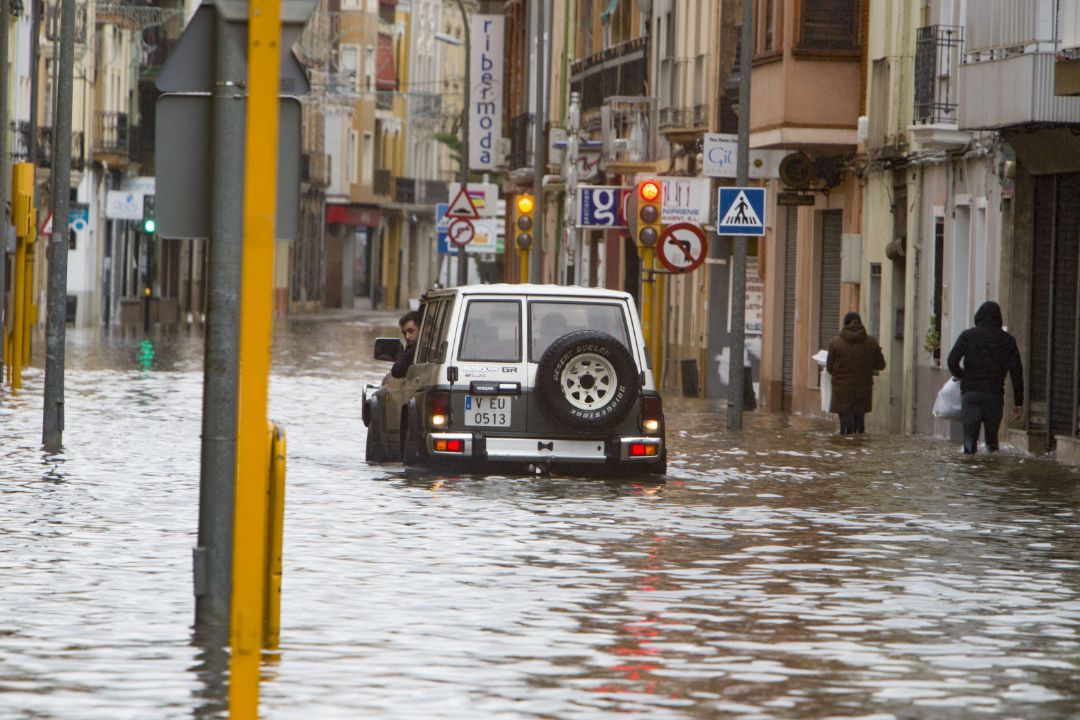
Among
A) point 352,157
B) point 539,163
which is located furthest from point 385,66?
point 539,163

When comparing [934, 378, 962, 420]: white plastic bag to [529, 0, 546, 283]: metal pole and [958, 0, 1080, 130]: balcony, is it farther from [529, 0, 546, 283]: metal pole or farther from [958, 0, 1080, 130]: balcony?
[529, 0, 546, 283]: metal pole

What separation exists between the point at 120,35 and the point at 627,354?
64409mm

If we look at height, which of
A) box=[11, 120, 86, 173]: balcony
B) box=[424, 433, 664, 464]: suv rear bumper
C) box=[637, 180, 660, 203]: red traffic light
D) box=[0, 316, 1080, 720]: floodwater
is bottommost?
box=[0, 316, 1080, 720]: floodwater

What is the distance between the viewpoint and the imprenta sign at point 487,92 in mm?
77188

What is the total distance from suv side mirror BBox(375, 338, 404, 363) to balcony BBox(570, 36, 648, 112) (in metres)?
31.0

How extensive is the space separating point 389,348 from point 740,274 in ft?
32.6

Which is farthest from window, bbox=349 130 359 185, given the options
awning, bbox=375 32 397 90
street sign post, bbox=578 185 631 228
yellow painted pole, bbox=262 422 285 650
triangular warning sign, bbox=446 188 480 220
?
yellow painted pole, bbox=262 422 285 650

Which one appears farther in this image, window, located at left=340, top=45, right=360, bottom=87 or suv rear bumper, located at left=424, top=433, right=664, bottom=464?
window, located at left=340, top=45, right=360, bottom=87

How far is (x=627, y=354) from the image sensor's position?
68.3 ft

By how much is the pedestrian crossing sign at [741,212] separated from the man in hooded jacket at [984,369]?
530 centimetres

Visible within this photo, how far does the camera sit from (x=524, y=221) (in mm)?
45125

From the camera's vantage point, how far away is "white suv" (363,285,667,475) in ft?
68.7

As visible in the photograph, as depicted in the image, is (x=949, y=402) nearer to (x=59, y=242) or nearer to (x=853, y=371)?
(x=853, y=371)

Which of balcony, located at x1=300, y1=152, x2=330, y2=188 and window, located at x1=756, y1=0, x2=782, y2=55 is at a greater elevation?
balcony, located at x1=300, y1=152, x2=330, y2=188
